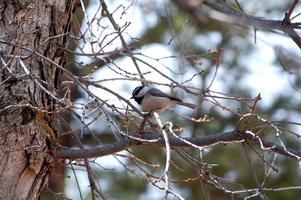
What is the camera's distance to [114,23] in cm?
315

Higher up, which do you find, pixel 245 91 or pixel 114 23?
pixel 245 91

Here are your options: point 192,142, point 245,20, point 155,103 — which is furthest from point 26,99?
point 155,103

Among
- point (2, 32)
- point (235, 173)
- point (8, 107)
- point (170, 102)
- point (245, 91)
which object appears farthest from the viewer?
point (245, 91)

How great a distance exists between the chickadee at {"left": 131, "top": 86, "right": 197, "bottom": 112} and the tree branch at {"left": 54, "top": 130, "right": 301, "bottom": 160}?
1.26 m

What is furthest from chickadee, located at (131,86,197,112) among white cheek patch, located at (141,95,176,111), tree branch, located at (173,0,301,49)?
tree branch, located at (173,0,301,49)

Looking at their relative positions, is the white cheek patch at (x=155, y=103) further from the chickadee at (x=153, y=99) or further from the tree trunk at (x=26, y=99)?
the tree trunk at (x=26, y=99)

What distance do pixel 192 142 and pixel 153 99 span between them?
1.52 metres

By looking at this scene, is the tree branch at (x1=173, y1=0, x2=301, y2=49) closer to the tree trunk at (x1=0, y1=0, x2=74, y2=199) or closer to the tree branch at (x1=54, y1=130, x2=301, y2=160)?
the tree branch at (x1=54, y1=130, x2=301, y2=160)

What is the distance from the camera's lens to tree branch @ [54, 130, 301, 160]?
272 cm

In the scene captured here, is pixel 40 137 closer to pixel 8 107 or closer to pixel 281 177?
pixel 8 107

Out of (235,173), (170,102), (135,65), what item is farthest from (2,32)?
(235,173)

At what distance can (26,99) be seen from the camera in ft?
8.93

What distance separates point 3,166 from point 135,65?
0.87 m

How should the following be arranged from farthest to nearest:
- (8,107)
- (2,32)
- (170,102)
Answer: (170,102), (2,32), (8,107)
